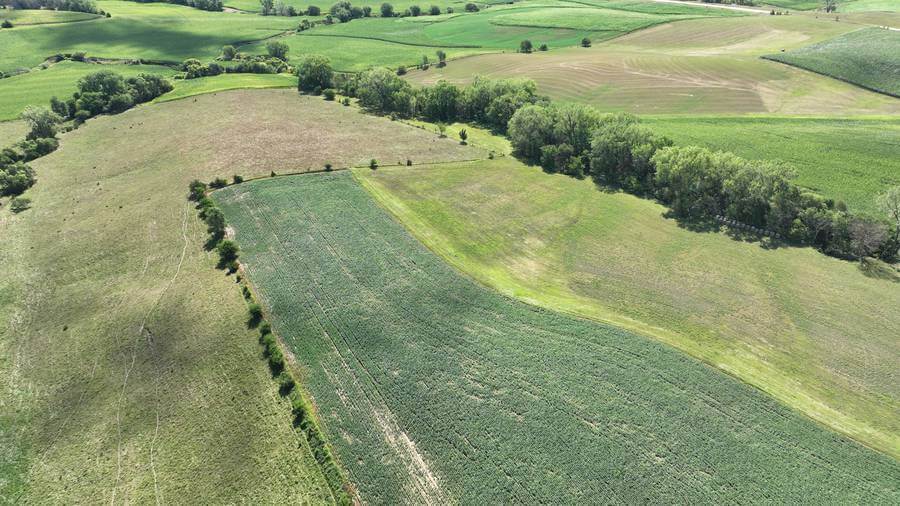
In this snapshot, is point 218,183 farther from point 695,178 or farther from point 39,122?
point 695,178

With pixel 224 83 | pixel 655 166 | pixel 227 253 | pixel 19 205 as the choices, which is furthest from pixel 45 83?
pixel 655 166

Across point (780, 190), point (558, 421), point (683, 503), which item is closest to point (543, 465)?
point (558, 421)

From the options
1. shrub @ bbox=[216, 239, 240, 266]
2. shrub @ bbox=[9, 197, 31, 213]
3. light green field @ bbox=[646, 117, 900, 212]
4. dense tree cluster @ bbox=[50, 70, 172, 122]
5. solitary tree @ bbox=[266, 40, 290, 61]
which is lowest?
shrub @ bbox=[216, 239, 240, 266]

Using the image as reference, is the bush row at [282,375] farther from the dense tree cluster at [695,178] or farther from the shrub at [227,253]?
the dense tree cluster at [695,178]

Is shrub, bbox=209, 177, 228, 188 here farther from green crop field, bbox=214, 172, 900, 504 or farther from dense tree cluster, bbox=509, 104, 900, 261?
dense tree cluster, bbox=509, 104, 900, 261

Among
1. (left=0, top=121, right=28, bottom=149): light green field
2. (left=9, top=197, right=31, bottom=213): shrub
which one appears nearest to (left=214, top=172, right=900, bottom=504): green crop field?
(left=9, top=197, right=31, bottom=213): shrub

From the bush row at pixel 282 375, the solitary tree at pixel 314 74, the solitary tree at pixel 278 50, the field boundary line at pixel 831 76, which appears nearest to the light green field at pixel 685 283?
the bush row at pixel 282 375

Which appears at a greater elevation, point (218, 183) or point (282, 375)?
point (218, 183)

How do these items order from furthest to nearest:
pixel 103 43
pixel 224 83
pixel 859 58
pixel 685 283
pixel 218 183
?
pixel 103 43 < pixel 224 83 < pixel 859 58 < pixel 218 183 < pixel 685 283
